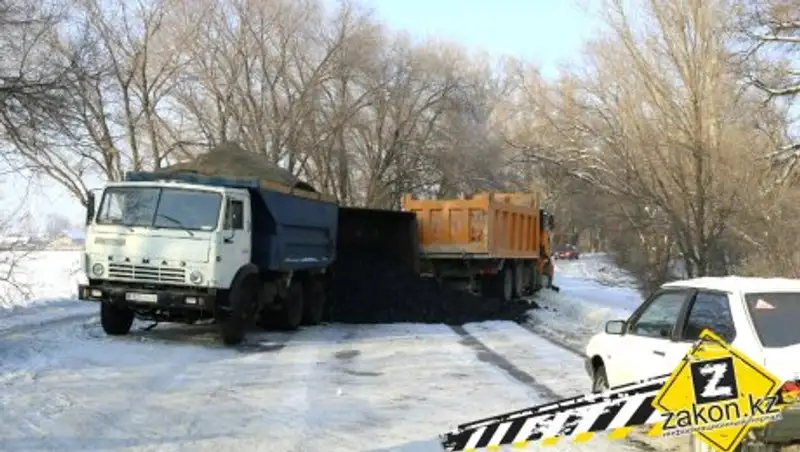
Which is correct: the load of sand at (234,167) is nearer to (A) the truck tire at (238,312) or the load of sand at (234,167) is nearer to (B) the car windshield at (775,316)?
(A) the truck tire at (238,312)

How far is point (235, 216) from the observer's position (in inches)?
560

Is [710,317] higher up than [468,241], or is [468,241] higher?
[468,241]

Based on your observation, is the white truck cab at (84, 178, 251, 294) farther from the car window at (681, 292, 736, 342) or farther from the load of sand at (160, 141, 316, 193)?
the car window at (681, 292, 736, 342)

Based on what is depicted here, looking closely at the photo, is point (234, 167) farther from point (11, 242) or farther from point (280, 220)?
point (11, 242)

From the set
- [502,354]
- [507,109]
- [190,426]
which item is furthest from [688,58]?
[507,109]

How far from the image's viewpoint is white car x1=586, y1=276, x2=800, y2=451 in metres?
5.72

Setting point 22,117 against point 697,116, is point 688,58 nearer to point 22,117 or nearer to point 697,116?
point 697,116

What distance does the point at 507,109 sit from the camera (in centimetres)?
4725

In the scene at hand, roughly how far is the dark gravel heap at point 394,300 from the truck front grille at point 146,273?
6.27m

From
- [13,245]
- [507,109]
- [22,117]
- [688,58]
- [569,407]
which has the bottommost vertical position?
[569,407]

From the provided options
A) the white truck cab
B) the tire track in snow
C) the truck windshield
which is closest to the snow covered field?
the tire track in snow

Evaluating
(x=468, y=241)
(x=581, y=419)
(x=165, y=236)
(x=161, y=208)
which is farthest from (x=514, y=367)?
(x=468, y=241)

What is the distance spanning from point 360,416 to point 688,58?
11815 millimetres

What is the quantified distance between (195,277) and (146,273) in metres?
0.78
